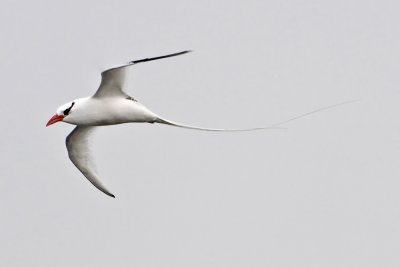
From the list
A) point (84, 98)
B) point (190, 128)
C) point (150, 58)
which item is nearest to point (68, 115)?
point (84, 98)

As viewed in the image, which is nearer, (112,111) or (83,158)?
(112,111)

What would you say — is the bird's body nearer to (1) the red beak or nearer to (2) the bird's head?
(2) the bird's head

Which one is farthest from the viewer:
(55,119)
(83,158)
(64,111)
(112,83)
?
(83,158)

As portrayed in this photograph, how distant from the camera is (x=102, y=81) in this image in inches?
883

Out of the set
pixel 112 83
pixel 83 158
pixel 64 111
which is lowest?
pixel 83 158

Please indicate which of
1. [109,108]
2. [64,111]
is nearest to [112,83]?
[109,108]

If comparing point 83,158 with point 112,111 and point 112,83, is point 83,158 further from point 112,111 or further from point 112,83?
point 112,83

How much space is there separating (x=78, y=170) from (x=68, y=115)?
109 inches

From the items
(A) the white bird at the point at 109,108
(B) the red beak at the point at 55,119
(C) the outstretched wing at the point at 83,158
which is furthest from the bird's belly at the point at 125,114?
(C) the outstretched wing at the point at 83,158

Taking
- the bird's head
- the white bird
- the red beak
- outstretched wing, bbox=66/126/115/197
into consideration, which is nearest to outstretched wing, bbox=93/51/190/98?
the white bird

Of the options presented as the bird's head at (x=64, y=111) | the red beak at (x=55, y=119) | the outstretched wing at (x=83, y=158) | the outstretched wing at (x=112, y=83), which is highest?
the outstretched wing at (x=112, y=83)

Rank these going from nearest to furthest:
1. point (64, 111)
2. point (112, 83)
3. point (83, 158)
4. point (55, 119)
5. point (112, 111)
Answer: point (112, 83), point (112, 111), point (64, 111), point (55, 119), point (83, 158)

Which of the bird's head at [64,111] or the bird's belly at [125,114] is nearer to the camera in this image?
the bird's belly at [125,114]

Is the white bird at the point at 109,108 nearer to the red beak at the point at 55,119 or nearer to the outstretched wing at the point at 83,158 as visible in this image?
the red beak at the point at 55,119
